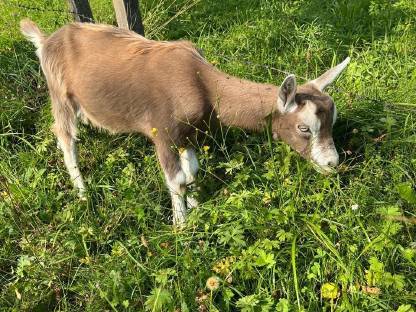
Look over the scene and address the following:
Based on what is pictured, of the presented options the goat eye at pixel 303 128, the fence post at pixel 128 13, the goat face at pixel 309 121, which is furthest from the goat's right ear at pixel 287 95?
the fence post at pixel 128 13

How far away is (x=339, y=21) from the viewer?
5.30 m

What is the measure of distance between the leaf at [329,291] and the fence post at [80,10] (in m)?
3.08

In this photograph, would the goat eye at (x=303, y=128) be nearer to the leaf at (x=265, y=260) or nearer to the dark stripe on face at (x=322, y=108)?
the dark stripe on face at (x=322, y=108)

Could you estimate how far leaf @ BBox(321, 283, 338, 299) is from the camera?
115 inches

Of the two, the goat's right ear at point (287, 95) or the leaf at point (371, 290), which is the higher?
the goat's right ear at point (287, 95)

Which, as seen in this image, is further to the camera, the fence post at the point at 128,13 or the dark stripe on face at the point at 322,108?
the fence post at the point at 128,13

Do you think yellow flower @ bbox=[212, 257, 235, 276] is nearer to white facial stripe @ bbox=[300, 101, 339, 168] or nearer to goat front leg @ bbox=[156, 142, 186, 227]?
goat front leg @ bbox=[156, 142, 186, 227]

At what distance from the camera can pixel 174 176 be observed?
368 cm

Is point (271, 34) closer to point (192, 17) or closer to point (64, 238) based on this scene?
point (192, 17)

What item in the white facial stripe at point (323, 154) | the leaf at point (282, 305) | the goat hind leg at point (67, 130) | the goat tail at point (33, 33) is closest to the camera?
the leaf at point (282, 305)

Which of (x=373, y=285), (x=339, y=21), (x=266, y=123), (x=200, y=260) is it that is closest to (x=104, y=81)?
(x=266, y=123)

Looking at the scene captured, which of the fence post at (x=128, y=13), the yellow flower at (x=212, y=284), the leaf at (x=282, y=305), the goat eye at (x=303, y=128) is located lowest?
the leaf at (x=282, y=305)

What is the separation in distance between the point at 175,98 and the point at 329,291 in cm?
162

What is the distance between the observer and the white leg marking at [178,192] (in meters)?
3.66
